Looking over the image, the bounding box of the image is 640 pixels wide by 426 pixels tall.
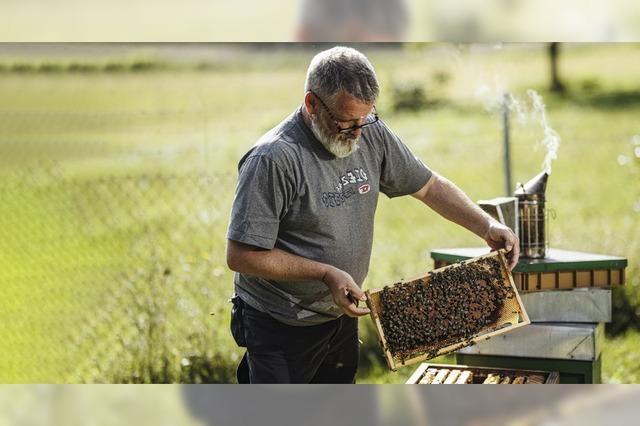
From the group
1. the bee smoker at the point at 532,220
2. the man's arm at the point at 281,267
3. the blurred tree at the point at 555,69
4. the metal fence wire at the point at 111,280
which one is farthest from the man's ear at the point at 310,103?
the blurred tree at the point at 555,69

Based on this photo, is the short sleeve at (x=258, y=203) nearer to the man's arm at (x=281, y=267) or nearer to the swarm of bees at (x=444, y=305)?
the man's arm at (x=281, y=267)

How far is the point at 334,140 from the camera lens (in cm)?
288

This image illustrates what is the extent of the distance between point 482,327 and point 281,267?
816mm

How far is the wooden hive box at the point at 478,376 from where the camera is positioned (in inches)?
130

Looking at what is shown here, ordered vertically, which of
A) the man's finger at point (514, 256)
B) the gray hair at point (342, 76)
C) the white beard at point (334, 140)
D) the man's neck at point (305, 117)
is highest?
the gray hair at point (342, 76)

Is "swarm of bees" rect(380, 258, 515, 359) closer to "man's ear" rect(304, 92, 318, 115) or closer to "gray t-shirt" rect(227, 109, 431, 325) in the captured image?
"gray t-shirt" rect(227, 109, 431, 325)

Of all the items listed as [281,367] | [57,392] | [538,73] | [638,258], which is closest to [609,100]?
[538,73]

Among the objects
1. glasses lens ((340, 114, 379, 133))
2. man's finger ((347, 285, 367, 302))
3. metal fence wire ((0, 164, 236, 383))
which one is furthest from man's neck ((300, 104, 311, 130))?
metal fence wire ((0, 164, 236, 383))

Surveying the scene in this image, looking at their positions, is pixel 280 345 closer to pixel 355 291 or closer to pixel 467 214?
pixel 355 291

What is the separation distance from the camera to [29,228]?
747cm

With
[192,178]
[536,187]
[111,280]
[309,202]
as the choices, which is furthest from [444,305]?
[111,280]

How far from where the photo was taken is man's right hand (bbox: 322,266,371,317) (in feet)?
9.00

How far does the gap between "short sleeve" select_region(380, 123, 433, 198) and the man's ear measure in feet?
1.02

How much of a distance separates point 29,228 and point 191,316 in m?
2.77
